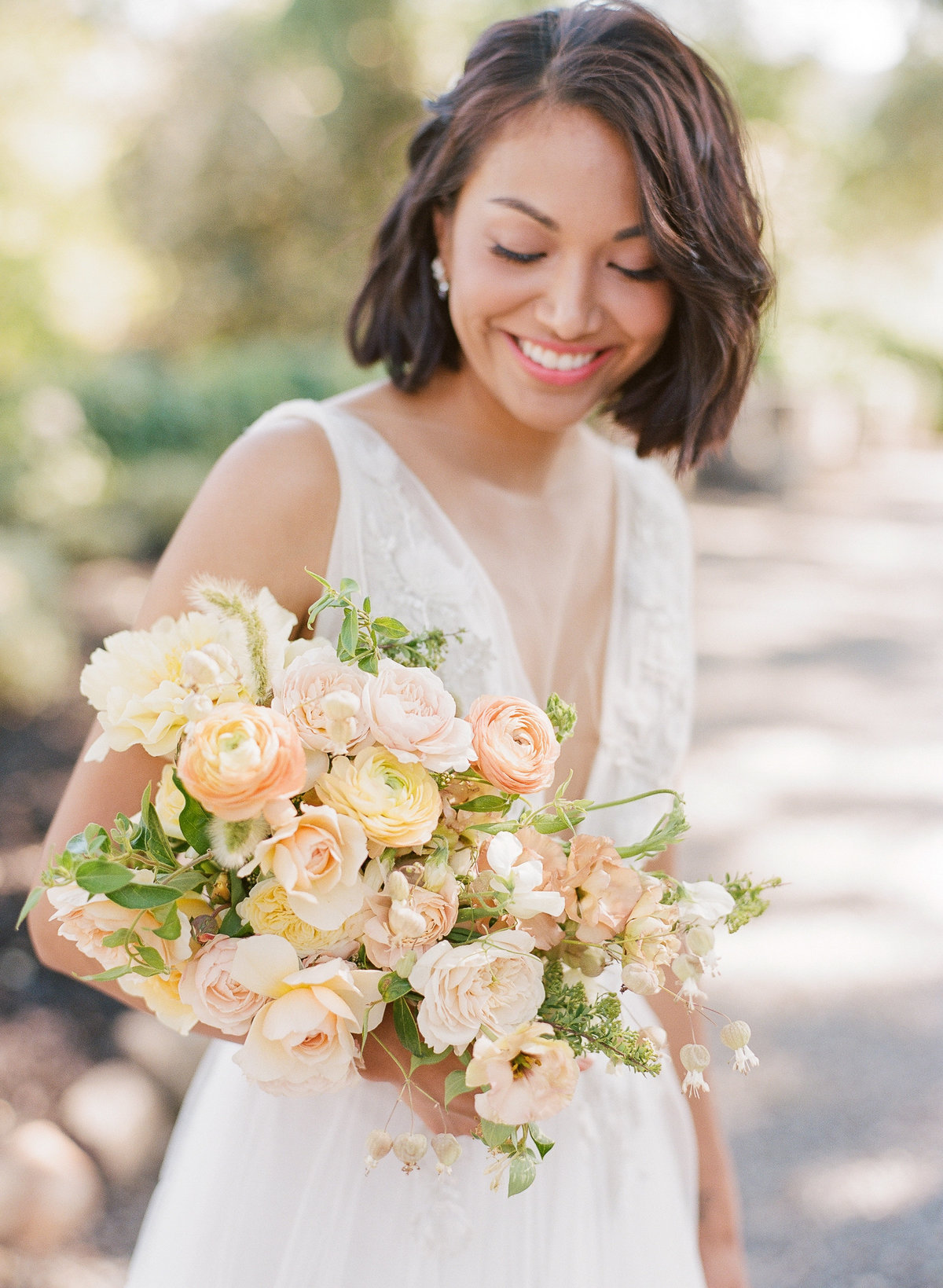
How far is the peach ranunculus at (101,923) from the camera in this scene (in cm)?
85

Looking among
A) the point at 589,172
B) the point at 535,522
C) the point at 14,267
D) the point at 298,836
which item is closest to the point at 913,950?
the point at 535,522

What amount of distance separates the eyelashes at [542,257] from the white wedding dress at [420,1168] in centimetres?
30

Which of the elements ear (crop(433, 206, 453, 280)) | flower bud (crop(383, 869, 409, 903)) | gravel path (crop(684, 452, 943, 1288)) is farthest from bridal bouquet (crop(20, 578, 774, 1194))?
gravel path (crop(684, 452, 943, 1288))

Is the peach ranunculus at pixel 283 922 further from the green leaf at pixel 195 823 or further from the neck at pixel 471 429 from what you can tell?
the neck at pixel 471 429

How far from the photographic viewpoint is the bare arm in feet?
3.81

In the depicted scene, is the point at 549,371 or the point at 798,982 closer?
the point at 549,371

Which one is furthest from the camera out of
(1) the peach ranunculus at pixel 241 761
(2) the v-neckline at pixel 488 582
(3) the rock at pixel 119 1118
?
(3) the rock at pixel 119 1118

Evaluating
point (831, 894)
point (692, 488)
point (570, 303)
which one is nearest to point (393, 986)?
point (570, 303)

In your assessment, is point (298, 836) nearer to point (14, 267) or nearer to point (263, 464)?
point (263, 464)

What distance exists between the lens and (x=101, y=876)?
2.68 ft

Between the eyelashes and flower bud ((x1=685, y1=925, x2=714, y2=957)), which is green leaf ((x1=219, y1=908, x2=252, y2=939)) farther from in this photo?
the eyelashes

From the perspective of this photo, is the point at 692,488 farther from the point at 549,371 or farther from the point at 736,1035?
the point at 736,1035

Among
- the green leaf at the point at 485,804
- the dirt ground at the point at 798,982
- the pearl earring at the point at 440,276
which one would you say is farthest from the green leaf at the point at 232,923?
the dirt ground at the point at 798,982

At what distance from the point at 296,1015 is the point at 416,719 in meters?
0.25
